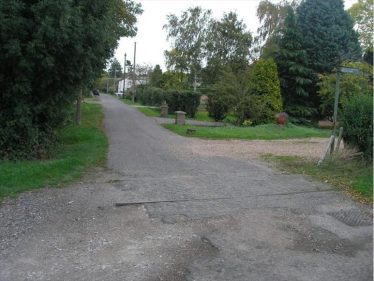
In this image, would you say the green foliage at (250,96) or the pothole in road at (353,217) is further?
the green foliage at (250,96)

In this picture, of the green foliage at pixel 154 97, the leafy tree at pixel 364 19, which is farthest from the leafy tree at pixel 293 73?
the leafy tree at pixel 364 19

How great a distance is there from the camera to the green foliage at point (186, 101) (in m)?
29.8

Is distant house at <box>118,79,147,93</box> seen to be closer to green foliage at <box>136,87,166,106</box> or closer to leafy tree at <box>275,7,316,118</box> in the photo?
green foliage at <box>136,87,166,106</box>

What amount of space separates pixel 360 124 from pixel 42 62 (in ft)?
23.4

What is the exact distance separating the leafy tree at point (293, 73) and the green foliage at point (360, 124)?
1841 cm

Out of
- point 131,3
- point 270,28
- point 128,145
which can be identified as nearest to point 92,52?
point 128,145

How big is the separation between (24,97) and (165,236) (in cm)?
626

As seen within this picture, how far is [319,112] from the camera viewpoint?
1180 inches

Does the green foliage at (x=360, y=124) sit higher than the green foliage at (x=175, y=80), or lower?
lower

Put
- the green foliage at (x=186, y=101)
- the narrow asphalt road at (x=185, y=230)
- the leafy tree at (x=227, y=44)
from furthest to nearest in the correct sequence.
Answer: the leafy tree at (x=227, y=44)
the green foliage at (x=186, y=101)
the narrow asphalt road at (x=185, y=230)

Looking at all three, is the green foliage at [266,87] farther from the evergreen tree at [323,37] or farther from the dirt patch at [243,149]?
the dirt patch at [243,149]

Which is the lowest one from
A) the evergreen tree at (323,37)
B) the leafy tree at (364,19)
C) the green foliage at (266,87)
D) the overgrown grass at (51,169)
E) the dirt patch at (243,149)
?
the overgrown grass at (51,169)

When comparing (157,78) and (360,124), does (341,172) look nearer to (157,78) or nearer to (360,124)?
(360,124)

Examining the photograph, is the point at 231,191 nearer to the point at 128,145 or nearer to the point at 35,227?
the point at 35,227
